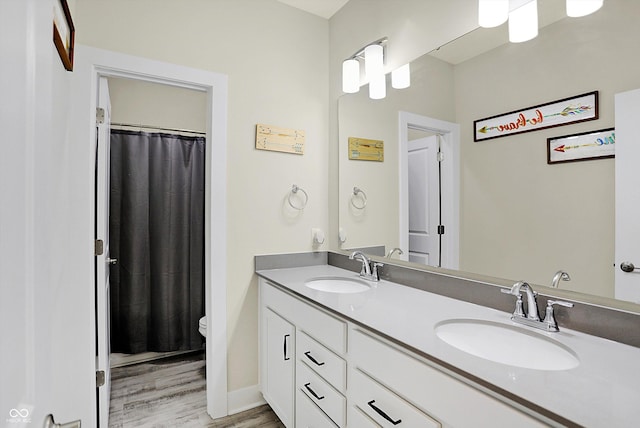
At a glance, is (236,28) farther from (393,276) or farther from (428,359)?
(428,359)

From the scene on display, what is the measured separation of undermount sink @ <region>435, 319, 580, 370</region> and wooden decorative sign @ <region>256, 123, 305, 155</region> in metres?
1.49

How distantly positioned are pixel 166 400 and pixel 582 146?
2575 millimetres

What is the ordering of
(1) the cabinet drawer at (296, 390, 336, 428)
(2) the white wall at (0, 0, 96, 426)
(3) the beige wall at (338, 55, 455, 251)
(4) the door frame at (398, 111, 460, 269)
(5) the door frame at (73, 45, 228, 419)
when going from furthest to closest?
(5) the door frame at (73, 45, 228, 419) → (3) the beige wall at (338, 55, 455, 251) → (4) the door frame at (398, 111, 460, 269) → (1) the cabinet drawer at (296, 390, 336, 428) → (2) the white wall at (0, 0, 96, 426)

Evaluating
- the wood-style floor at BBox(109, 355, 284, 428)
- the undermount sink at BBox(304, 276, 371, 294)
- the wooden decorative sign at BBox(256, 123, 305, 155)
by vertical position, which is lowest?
the wood-style floor at BBox(109, 355, 284, 428)

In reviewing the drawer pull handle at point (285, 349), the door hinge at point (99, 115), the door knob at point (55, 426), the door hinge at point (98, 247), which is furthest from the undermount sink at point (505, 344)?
the door hinge at point (99, 115)

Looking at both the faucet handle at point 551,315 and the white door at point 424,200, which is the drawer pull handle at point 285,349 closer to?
the white door at point 424,200

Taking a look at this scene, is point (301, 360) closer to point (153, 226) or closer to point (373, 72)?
point (373, 72)

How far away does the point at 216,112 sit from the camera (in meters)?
2.01

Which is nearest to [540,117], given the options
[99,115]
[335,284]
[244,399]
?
[335,284]

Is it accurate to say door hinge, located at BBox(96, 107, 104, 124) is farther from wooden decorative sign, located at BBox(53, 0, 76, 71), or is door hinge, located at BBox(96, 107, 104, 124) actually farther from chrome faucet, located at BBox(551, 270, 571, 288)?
chrome faucet, located at BBox(551, 270, 571, 288)

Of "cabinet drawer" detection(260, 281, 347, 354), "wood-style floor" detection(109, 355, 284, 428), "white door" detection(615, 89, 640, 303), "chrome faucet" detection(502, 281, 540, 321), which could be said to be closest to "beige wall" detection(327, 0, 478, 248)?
"cabinet drawer" detection(260, 281, 347, 354)

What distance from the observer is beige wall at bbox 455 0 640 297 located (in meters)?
1.09

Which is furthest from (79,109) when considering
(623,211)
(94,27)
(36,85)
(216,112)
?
(623,211)

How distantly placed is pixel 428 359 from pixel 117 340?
2.62 meters
